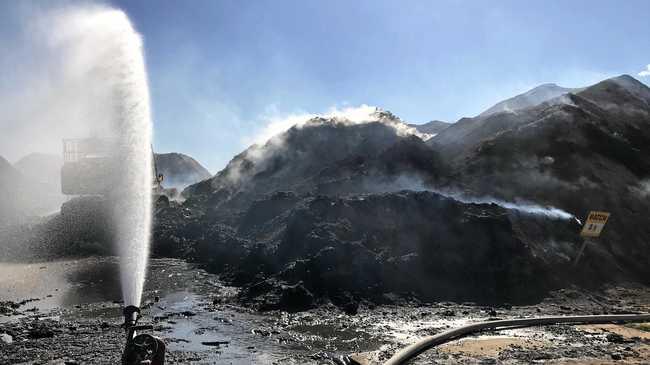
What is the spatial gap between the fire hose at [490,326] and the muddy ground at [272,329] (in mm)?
282

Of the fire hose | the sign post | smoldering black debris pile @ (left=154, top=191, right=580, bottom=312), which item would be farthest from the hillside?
the fire hose

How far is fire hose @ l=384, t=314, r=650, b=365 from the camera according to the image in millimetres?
13062

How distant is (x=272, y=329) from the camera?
17438 mm

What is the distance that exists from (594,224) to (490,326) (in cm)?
1592

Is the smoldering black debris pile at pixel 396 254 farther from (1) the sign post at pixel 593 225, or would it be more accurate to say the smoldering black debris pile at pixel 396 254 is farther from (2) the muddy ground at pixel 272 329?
(1) the sign post at pixel 593 225

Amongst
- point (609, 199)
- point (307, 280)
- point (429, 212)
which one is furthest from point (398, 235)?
point (609, 199)

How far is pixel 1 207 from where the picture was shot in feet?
169

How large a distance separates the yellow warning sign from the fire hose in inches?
403

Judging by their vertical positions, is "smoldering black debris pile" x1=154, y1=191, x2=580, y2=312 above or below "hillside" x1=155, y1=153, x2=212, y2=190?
below

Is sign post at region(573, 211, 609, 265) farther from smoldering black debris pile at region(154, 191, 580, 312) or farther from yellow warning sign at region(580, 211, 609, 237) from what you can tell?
smoldering black debris pile at region(154, 191, 580, 312)

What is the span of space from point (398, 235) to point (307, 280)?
7.06m

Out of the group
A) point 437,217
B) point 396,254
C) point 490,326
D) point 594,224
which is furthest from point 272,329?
point 594,224

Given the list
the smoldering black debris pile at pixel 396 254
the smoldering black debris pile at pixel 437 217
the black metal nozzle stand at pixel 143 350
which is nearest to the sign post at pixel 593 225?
the smoldering black debris pile at pixel 437 217

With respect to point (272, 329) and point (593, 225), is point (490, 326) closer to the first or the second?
point (272, 329)
